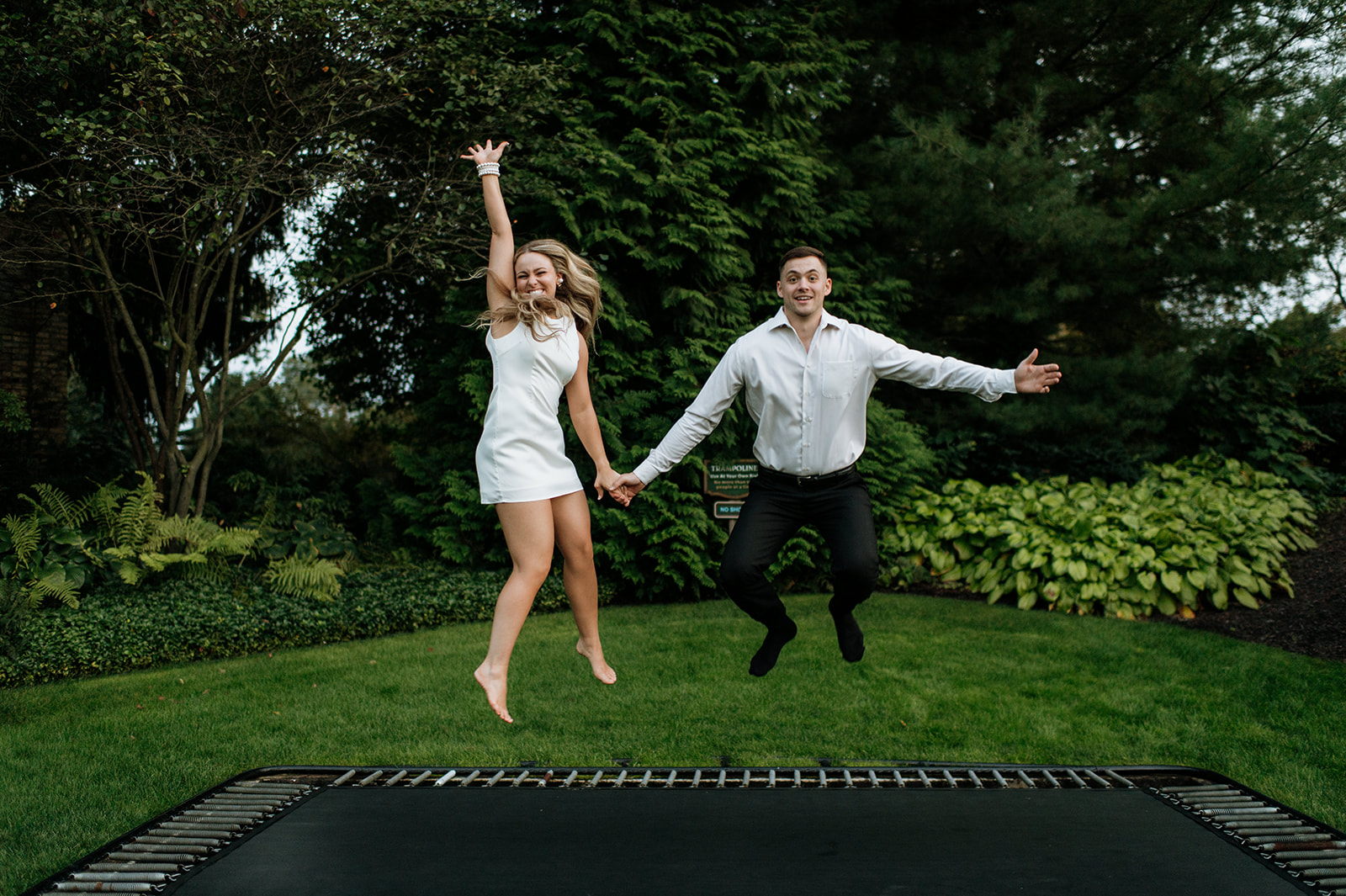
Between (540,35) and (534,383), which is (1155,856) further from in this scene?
(540,35)

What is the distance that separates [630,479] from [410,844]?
167 cm

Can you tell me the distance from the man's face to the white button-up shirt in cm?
12

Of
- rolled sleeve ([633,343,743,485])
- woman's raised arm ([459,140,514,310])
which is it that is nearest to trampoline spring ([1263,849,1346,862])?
rolled sleeve ([633,343,743,485])

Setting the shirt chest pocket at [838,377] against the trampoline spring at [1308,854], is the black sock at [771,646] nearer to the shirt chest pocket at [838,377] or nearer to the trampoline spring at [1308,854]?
the shirt chest pocket at [838,377]

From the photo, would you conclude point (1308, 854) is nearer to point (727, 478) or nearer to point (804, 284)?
point (804, 284)

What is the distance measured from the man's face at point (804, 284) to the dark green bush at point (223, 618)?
5.08 m

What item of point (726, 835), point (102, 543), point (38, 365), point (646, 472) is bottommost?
point (726, 835)

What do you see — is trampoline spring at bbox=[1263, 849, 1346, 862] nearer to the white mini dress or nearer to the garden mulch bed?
the white mini dress

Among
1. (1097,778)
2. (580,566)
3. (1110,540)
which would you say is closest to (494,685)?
(580,566)

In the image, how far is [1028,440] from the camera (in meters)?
10.4

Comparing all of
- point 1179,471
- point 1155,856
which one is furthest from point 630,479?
point 1179,471

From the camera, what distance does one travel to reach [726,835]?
3.74 metres

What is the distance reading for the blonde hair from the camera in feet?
11.7

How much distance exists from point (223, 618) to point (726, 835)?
5018 millimetres
